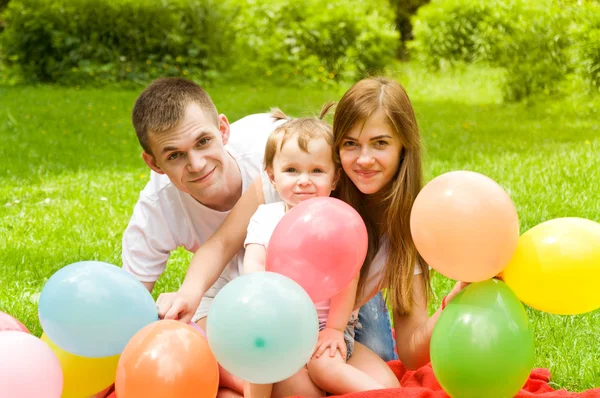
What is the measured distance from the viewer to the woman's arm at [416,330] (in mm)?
2859

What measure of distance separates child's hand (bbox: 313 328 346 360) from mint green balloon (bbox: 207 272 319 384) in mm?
331

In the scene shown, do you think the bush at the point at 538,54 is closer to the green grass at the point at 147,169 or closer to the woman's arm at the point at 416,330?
the green grass at the point at 147,169

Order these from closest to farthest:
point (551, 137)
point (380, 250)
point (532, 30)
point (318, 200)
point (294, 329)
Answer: point (294, 329), point (318, 200), point (380, 250), point (551, 137), point (532, 30)

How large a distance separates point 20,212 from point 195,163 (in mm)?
2935

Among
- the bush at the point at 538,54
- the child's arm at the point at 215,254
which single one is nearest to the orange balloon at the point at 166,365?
the child's arm at the point at 215,254

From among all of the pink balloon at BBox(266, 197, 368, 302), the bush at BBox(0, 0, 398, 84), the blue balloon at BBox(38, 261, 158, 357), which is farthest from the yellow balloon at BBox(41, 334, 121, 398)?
the bush at BBox(0, 0, 398, 84)

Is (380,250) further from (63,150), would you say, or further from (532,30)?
(532,30)

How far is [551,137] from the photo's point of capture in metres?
7.67

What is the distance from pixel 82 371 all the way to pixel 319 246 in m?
0.88

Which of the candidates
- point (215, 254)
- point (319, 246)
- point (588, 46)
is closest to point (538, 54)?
point (588, 46)

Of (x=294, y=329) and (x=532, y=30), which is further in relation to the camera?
(x=532, y=30)

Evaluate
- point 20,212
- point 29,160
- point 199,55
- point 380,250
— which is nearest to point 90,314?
point 380,250

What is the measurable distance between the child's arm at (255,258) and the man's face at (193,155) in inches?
15.4

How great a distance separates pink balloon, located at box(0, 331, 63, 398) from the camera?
7.00ft
